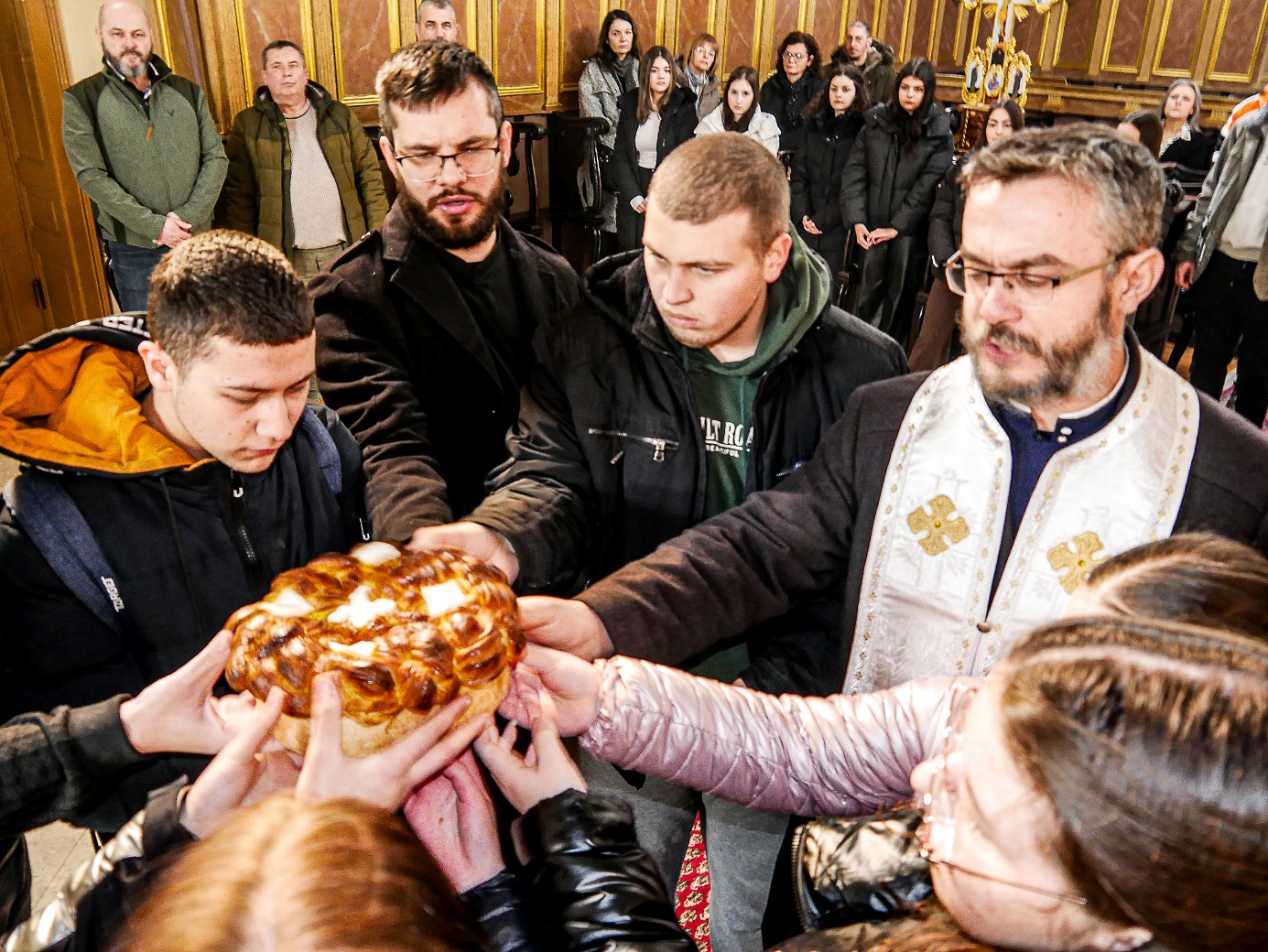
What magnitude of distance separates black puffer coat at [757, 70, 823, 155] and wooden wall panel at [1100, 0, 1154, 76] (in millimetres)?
6867

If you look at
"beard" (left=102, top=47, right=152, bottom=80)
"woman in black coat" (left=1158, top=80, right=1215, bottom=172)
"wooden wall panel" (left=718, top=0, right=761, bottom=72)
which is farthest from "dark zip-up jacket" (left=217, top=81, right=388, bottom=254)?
"woman in black coat" (left=1158, top=80, right=1215, bottom=172)

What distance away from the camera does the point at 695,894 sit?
2750mm

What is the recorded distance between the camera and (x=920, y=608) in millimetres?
1921

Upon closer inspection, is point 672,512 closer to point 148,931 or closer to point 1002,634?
point 1002,634

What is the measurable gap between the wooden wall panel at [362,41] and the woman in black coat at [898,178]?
3.76 meters

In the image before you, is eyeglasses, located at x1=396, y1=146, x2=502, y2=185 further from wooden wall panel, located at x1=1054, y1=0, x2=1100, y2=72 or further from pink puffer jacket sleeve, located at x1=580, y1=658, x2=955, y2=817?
wooden wall panel, located at x1=1054, y1=0, x2=1100, y2=72

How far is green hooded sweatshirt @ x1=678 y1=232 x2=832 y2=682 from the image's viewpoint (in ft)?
7.27

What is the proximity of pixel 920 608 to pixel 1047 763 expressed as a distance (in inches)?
42.7

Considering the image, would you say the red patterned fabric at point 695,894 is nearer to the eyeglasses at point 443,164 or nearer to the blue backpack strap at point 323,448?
the blue backpack strap at point 323,448

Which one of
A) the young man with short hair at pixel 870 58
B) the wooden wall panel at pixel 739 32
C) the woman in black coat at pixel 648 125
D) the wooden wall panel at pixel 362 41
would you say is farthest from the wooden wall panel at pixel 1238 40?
the wooden wall panel at pixel 362 41

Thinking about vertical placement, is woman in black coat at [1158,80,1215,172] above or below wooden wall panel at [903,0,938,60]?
below

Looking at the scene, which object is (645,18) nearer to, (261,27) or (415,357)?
(261,27)

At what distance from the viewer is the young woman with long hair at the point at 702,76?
7844 millimetres

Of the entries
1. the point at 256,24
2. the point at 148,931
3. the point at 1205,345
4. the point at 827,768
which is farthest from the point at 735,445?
the point at 256,24
